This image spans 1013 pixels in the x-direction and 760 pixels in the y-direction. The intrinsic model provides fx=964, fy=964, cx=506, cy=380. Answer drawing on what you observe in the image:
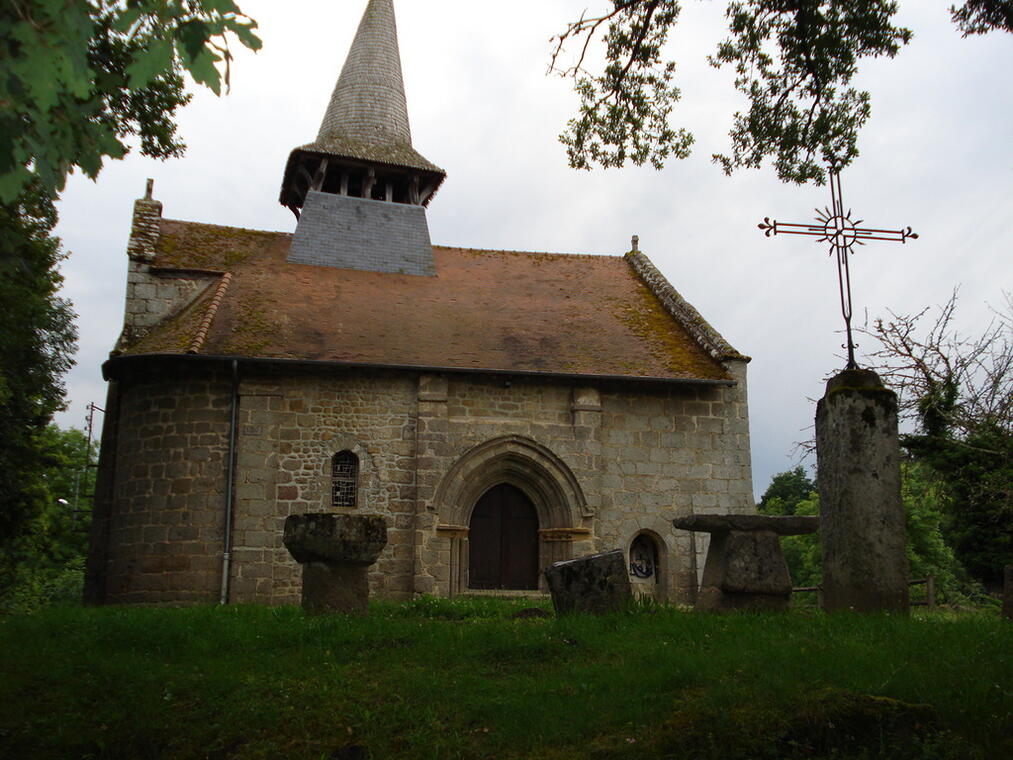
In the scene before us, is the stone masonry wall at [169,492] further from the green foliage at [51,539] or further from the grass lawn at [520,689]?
the grass lawn at [520,689]

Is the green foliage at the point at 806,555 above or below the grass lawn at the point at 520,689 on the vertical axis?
above

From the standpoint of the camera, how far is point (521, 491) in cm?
1738

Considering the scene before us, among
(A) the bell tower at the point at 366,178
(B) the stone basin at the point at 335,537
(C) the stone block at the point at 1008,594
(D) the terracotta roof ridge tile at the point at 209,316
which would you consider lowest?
(C) the stone block at the point at 1008,594

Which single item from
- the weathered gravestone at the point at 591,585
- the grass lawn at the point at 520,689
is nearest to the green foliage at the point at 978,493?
the weathered gravestone at the point at 591,585

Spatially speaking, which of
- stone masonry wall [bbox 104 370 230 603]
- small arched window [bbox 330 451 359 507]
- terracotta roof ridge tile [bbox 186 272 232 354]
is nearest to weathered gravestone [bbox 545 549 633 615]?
small arched window [bbox 330 451 359 507]

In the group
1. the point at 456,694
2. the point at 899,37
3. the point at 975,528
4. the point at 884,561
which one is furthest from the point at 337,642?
the point at 975,528

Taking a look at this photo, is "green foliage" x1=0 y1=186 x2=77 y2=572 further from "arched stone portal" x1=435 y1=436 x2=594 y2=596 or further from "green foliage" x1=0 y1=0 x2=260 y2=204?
"green foliage" x1=0 y1=0 x2=260 y2=204

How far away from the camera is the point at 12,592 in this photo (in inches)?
1081

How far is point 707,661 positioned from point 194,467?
1064 cm

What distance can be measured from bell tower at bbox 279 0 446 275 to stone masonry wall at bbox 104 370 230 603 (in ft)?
16.6

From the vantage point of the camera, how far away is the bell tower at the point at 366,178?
20656 mm

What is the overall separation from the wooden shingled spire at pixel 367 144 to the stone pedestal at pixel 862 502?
14.9 metres

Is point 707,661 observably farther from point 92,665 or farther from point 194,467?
point 194,467

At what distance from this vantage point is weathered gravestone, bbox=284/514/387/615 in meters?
9.93
